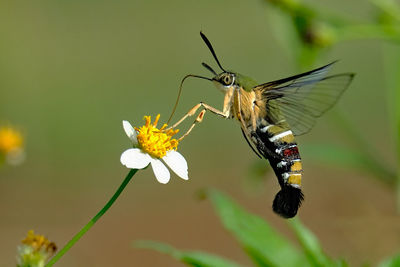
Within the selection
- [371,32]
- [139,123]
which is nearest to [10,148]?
[371,32]

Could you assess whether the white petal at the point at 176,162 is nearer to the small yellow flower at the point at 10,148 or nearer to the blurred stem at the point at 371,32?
the small yellow flower at the point at 10,148

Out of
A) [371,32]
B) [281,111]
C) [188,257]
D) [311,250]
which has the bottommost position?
[188,257]

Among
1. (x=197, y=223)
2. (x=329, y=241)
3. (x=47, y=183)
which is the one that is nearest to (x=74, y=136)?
(x=47, y=183)

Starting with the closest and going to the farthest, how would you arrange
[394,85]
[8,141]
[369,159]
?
[8,141] → [394,85] → [369,159]

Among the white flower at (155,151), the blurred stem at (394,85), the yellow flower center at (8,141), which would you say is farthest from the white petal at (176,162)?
the blurred stem at (394,85)

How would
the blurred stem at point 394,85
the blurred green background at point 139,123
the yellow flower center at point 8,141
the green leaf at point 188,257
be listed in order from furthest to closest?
the blurred green background at point 139,123, the blurred stem at point 394,85, the yellow flower center at point 8,141, the green leaf at point 188,257

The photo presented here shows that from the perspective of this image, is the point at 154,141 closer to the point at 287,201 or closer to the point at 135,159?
the point at 135,159

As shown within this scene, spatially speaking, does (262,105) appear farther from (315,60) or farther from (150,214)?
(150,214)
